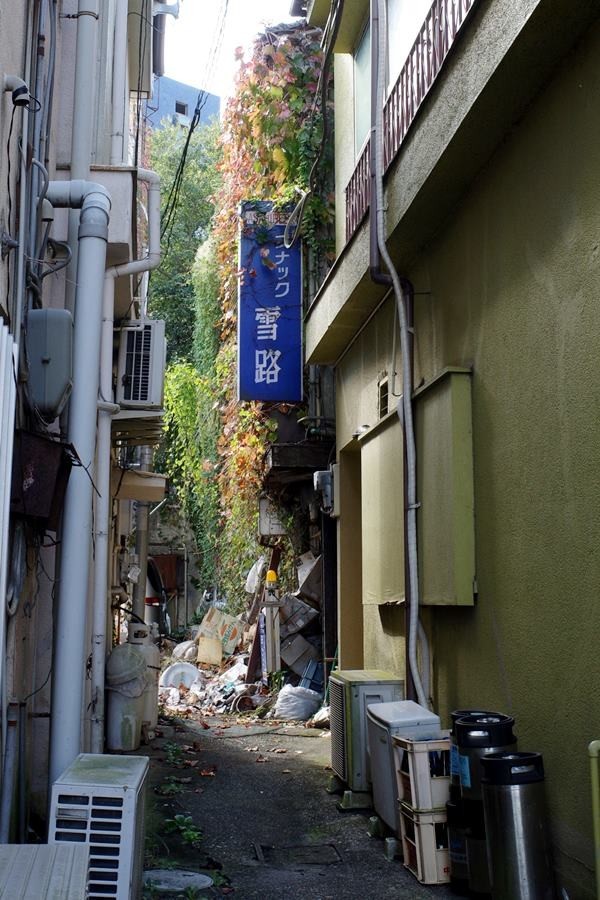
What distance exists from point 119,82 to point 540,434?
751 cm

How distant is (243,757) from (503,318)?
246 inches

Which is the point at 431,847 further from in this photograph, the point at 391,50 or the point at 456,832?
the point at 391,50

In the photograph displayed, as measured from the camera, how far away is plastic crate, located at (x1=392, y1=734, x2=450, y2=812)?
230 inches

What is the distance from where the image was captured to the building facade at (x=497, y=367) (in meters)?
5.10

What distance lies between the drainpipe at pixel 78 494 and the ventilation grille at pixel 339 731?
2650mm

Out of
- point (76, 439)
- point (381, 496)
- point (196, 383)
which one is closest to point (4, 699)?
point (76, 439)

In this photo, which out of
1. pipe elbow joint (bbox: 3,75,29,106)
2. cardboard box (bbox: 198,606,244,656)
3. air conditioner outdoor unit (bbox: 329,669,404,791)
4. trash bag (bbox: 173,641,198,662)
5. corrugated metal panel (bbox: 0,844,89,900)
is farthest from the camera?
trash bag (bbox: 173,641,198,662)

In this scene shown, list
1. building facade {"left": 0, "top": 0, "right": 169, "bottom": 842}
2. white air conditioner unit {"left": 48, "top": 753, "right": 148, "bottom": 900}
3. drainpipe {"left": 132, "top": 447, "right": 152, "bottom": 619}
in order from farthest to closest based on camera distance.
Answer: drainpipe {"left": 132, "top": 447, "right": 152, "bottom": 619} < building facade {"left": 0, "top": 0, "right": 169, "bottom": 842} < white air conditioner unit {"left": 48, "top": 753, "right": 148, "bottom": 900}

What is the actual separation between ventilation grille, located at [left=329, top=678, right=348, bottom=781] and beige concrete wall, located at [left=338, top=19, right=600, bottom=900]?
1104 mm

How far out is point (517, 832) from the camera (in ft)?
16.0

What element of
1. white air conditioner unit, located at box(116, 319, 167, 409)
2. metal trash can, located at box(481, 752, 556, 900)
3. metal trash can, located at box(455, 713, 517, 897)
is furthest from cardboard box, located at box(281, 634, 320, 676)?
metal trash can, located at box(481, 752, 556, 900)

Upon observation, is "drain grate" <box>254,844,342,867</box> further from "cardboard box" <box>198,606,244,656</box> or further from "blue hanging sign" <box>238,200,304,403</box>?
"cardboard box" <box>198,606,244,656</box>

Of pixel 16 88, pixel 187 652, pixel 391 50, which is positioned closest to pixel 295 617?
pixel 187 652

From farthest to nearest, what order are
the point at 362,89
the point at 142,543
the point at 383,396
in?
the point at 142,543 < the point at 362,89 < the point at 383,396
